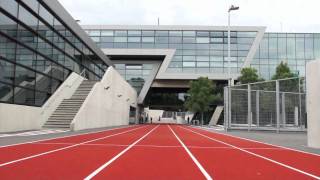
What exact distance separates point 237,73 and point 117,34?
2099 cm

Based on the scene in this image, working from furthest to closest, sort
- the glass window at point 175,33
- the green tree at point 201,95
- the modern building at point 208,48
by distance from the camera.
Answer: the glass window at point 175,33
the modern building at point 208,48
the green tree at point 201,95

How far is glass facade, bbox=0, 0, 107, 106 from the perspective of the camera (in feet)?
75.3

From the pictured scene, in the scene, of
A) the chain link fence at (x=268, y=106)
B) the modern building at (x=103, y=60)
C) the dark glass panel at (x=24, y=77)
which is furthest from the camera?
the chain link fence at (x=268, y=106)

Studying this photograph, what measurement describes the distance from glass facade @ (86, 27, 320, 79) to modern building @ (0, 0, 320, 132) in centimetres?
16

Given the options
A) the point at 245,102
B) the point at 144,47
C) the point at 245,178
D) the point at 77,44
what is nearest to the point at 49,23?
the point at 77,44

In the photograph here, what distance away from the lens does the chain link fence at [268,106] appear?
31453 mm

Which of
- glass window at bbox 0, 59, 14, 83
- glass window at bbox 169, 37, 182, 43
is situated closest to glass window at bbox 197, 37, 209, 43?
glass window at bbox 169, 37, 182, 43

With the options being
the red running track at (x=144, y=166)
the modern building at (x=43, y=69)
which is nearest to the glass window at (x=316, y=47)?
the modern building at (x=43, y=69)

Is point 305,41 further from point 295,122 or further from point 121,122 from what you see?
point 295,122

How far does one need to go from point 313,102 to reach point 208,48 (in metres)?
52.4

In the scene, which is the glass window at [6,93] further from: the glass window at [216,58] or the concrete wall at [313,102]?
the glass window at [216,58]

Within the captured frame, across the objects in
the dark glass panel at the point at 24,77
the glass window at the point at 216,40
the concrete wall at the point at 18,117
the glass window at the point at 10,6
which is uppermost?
the glass window at the point at 216,40

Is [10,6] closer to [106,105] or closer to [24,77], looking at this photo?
[24,77]

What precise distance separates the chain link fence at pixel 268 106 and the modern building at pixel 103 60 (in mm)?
12067
